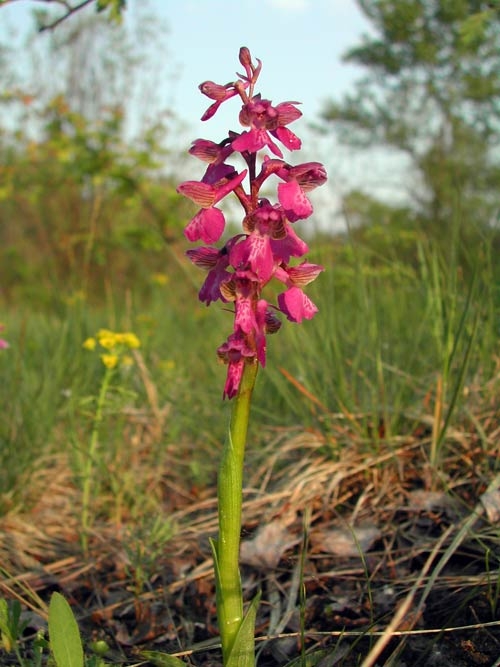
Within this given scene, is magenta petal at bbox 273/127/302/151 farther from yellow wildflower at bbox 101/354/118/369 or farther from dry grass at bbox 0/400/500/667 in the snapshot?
yellow wildflower at bbox 101/354/118/369

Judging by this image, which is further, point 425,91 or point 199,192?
point 425,91

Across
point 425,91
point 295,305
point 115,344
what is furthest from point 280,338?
point 425,91

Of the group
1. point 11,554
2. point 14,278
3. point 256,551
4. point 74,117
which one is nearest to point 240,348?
point 256,551

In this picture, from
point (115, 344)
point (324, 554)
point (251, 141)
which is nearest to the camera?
point (251, 141)

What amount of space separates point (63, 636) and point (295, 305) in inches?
28.6

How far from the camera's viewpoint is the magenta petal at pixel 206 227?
48.5 inches

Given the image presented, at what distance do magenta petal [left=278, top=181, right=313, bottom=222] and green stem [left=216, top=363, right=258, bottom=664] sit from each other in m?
0.28

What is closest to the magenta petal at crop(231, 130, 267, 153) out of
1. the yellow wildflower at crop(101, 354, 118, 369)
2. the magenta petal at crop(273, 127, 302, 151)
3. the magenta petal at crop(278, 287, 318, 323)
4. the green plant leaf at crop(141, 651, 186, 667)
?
the magenta petal at crop(273, 127, 302, 151)

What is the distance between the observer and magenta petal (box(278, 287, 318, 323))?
129 cm

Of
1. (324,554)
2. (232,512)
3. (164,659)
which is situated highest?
(232,512)

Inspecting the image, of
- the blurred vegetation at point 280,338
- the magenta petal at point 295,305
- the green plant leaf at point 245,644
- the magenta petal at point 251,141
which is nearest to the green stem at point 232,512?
the green plant leaf at point 245,644

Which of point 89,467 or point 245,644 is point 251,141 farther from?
point 89,467

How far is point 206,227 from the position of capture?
4.04 ft

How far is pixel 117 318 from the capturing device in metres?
3.39
